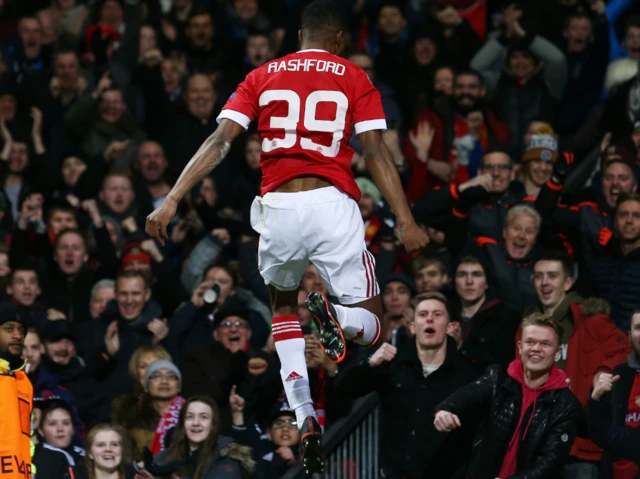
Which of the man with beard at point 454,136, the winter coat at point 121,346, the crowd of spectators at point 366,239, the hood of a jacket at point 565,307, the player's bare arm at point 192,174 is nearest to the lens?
the player's bare arm at point 192,174

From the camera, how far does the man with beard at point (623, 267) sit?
35.7 ft

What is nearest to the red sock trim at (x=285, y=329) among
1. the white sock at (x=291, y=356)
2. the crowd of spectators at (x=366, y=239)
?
the white sock at (x=291, y=356)

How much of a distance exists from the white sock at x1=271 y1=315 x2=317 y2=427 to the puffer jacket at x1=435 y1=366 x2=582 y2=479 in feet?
3.90

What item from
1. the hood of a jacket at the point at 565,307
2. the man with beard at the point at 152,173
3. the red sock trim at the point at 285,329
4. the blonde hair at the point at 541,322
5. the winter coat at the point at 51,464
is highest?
the man with beard at the point at 152,173

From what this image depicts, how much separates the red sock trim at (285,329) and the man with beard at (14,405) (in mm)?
1596

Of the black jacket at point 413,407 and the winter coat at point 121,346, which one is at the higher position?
the winter coat at point 121,346

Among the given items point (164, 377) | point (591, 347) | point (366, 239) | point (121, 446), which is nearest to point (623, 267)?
point (591, 347)

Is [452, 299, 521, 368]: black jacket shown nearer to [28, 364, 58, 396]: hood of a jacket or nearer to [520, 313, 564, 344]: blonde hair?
[520, 313, 564, 344]: blonde hair

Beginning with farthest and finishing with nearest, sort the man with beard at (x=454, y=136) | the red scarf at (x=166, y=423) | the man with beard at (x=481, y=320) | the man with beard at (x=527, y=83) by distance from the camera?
the man with beard at (x=527, y=83), the man with beard at (x=454, y=136), the red scarf at (x=166, y=423), the man with beard at (x=481, y=320)

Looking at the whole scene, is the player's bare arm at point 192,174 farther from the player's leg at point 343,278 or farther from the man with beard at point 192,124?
the man with beard at point 192,124

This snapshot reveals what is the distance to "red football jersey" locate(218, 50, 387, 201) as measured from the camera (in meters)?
7.81

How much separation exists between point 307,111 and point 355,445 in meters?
3.24

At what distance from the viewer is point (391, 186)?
7.79m

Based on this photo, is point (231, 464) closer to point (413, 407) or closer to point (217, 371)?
point (413, 407)
